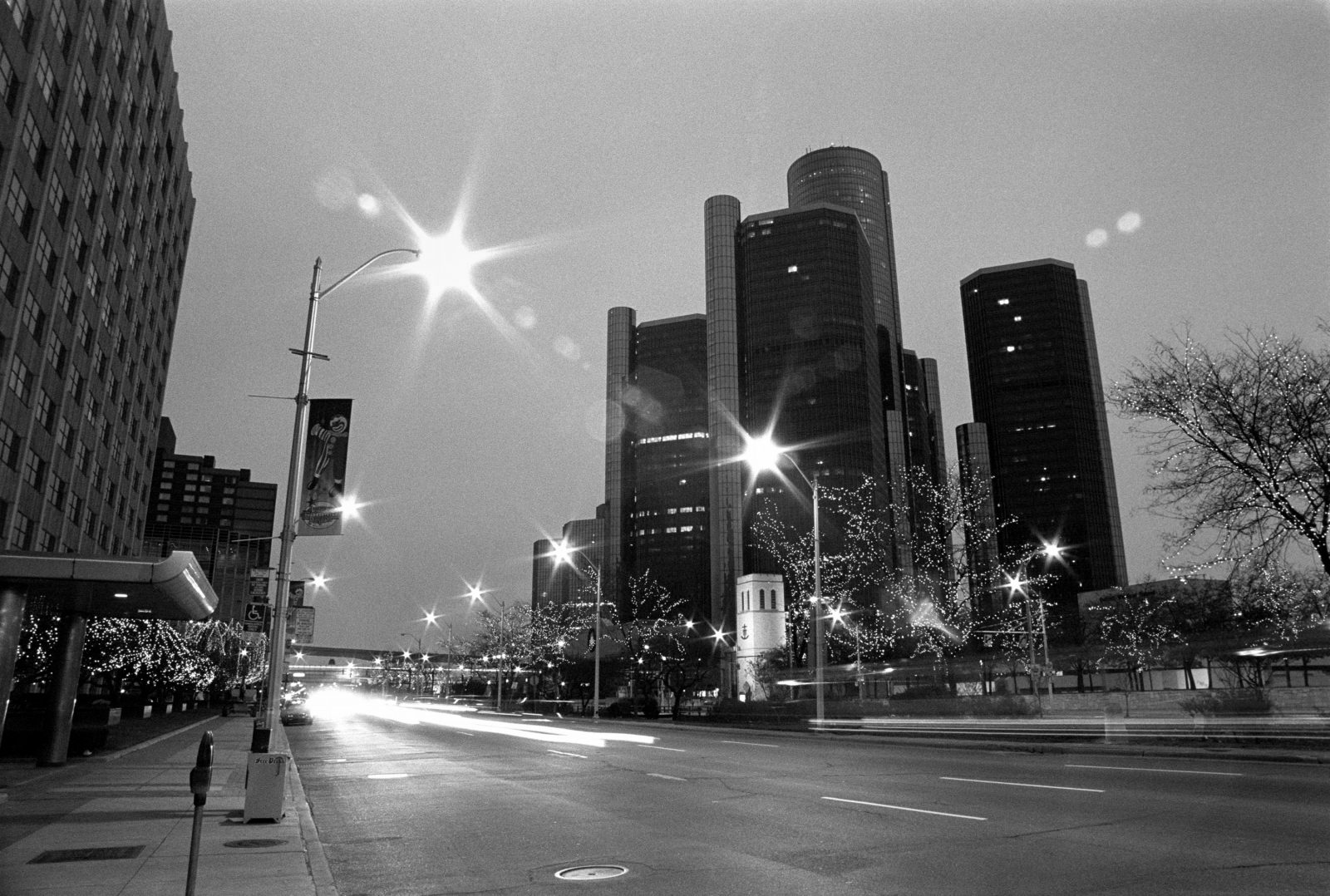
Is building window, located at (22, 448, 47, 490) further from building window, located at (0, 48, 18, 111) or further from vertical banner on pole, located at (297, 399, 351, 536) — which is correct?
vertical banner on pole, located at (297, 399, 351, 536)

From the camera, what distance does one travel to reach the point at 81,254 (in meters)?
60.1

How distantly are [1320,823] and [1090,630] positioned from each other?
83.8 m

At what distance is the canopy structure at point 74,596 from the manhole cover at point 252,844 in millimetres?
6305

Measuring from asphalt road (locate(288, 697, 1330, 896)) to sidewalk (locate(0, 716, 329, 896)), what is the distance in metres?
0.59

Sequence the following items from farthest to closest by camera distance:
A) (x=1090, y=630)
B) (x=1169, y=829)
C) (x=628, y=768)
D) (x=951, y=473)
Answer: (x=1090, y=630) → (x=951, y=473) → (x=628, y=768) → (x=1169, y=829)

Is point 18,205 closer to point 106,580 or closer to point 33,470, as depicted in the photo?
point 33,470

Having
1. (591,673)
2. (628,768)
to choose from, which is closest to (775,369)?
(591,673)

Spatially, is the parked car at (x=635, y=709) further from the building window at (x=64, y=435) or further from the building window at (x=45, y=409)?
the building window at (x=45, y=409)

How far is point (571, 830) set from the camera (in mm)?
12469

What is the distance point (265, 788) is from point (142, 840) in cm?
172

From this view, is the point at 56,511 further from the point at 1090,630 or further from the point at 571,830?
the point at 1090,630

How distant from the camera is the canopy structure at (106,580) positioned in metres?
17.2

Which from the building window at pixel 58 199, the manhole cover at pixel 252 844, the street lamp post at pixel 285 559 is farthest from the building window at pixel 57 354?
the manhole cover at pixel 252 844

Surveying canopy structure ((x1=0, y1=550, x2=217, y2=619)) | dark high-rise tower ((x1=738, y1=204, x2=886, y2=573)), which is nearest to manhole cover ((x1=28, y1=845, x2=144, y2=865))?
canopy structure ((x1=0, y1=550, x2=217, y2=619))
